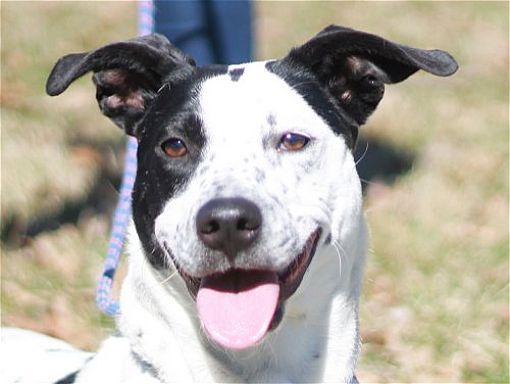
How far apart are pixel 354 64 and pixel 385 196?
3716 millimetres

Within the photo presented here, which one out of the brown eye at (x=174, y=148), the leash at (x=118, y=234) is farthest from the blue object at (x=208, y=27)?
the brown eye at (x=174, y=148)

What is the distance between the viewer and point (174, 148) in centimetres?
391

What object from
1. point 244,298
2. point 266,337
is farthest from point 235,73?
point 266,337

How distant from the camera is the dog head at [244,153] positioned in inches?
141

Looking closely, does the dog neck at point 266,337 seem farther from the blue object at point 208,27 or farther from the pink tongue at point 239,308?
the blue object at point 208,27

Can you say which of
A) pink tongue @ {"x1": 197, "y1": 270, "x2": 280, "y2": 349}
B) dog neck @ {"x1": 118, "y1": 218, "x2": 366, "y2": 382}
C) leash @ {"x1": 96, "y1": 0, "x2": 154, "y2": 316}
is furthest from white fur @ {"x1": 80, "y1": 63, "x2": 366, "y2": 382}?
leash @ {"x1": 96, "y1": 0, "x2": 154, "y2": 316}

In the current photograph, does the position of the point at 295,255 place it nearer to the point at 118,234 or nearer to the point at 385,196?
the point at 118,234

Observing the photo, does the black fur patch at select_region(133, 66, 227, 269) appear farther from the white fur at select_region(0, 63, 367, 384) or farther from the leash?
the leash

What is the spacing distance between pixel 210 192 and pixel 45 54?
7563mm

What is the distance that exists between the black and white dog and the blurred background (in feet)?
4.72

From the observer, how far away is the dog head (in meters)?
3.58

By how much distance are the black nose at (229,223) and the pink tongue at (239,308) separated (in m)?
0.16

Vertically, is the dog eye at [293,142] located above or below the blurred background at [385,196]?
above

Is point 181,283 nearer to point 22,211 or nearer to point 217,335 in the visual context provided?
point 217,335
